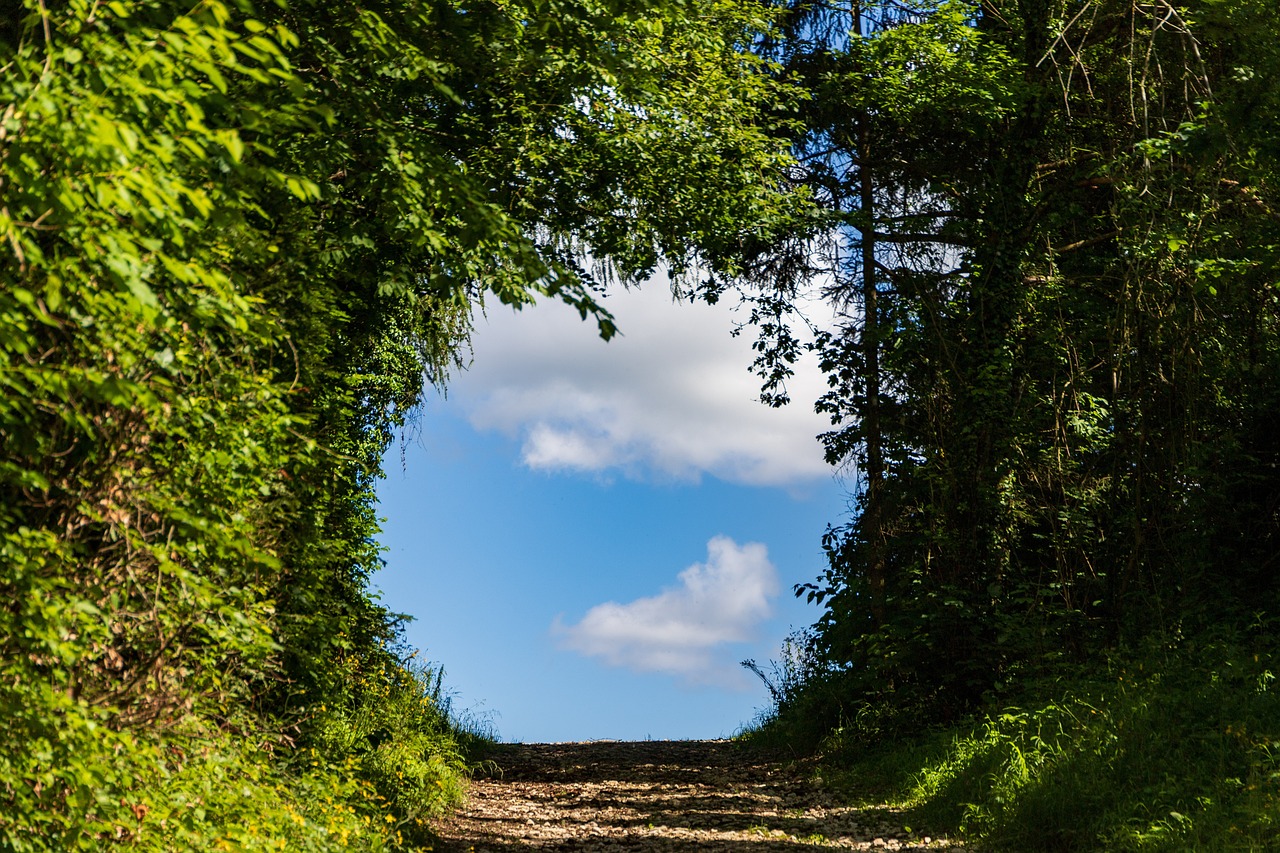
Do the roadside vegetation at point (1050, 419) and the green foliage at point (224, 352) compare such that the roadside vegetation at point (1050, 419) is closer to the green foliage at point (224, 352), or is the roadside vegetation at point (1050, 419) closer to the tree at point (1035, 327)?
the tree at point (1035, 327)

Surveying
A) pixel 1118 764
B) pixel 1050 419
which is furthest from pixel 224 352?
pixel 1050 419

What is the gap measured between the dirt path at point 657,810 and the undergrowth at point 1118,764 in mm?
580

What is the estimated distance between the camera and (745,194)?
12.1m

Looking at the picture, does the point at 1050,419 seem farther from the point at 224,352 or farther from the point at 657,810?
the point at 224,352

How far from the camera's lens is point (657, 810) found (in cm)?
1089

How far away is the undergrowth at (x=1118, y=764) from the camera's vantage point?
6945 millimetres

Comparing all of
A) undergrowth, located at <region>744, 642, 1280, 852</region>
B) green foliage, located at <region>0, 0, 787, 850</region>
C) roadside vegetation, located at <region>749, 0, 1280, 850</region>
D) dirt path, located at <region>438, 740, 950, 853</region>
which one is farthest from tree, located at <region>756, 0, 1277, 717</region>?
green foliage, located at <region>0, 0, 787, 850</region>

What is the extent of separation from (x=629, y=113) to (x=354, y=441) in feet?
15.2

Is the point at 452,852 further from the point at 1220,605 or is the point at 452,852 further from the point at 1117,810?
the point at 1220,605

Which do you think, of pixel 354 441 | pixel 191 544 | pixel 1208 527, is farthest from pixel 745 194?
pixel 191 544

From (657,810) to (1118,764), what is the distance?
4.73 metres

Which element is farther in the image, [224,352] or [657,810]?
[657,810]

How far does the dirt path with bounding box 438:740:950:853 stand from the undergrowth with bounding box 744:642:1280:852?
580 mm

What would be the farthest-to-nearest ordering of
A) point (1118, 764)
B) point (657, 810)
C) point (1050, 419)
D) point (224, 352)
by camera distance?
point (1050, 419), point (657, 810), point (1118, 764), point (224, 352)
